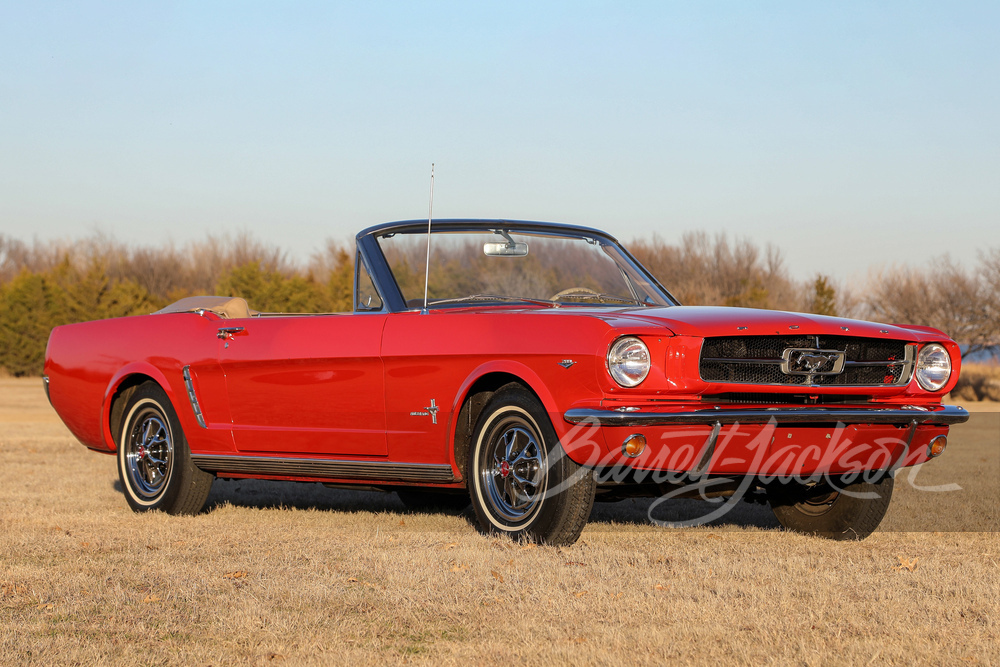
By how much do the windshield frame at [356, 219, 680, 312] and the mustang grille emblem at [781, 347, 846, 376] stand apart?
123 cm

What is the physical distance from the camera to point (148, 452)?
7.42 m

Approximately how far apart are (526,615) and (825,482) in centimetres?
261

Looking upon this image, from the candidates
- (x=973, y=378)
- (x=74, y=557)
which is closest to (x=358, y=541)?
(x=74, y=557)

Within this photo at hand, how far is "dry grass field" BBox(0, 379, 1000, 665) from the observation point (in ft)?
11.6

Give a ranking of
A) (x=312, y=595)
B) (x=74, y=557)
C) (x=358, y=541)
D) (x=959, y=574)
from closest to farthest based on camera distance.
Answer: (x=312, y=595) → (x=959, y=574) → (x=74, y=557) → (x=358, y=541)

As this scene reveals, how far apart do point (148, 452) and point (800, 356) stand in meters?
4.29

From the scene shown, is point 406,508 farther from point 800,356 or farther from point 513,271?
point 800,356

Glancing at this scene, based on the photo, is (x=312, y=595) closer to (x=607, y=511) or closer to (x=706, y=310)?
(x=706, y=310)

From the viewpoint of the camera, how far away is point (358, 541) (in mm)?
5719

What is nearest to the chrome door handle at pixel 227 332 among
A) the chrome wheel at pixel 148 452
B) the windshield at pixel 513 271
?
the chrome wheel at pixel 148 452

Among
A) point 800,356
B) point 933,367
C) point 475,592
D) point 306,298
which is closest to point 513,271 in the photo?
point 800,356

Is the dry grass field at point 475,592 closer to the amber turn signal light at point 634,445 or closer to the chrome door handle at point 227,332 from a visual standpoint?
the amber turn signal light at point 634,445

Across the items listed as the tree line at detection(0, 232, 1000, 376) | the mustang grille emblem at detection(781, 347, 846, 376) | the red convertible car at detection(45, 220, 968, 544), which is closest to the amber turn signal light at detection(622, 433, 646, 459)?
the red convertible car at detection(45, 220, 968, 544)

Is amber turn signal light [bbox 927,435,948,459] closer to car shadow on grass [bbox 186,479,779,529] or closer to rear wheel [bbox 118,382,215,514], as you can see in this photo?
car shadow on grass [bbox 186,479,779,529]
